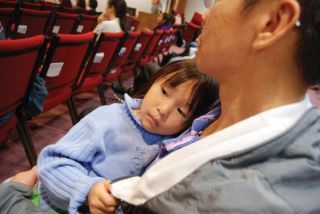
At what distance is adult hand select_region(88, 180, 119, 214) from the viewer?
0.79 meters

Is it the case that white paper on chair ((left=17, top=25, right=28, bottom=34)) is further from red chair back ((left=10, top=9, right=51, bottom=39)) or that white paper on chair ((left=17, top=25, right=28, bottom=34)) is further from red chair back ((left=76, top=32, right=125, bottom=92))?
red chair back ((left=76, top=32, right=125, bottom=92))

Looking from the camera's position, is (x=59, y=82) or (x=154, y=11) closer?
(x=59, y=82)

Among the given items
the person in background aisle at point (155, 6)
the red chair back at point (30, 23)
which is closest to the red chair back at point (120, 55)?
the red chair back at point (30, 23)

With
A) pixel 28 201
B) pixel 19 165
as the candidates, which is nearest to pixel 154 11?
pixel 19 165

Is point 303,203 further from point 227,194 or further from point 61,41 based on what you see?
point 61,41

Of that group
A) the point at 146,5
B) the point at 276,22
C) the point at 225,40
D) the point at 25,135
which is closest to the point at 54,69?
the point at 25,135

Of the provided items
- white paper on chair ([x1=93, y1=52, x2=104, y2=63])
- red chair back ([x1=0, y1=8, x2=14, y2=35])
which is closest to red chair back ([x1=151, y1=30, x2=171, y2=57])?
white paper on chair ([x1=93, y1=52, x2=104, y2=63])

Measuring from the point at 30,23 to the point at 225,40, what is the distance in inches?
103

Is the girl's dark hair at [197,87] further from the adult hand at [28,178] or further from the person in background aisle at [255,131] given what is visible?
the adult hand at [28,178]

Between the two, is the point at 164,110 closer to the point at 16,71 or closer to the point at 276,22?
the point at 276,22

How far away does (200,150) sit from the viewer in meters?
0.58

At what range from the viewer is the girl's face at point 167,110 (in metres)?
1.01

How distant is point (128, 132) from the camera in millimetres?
1040

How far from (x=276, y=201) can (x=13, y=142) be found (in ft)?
7.66
